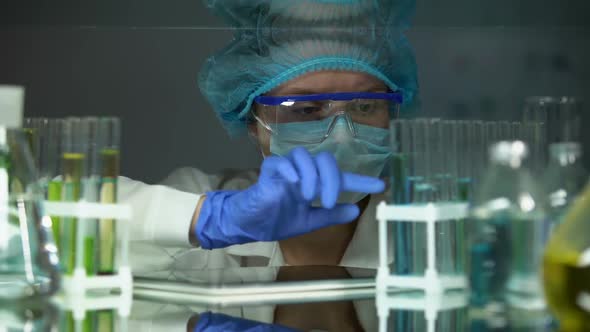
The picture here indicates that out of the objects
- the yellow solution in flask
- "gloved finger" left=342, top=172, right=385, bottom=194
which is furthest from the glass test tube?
the yellow solution in flask

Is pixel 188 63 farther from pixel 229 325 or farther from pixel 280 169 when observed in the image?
pixel 229 325

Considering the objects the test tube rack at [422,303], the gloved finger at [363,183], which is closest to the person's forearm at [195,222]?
the gloved finger at [363,183]

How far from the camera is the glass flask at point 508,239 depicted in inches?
37.3

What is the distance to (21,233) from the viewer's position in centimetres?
102

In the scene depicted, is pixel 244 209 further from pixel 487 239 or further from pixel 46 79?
pixel 46 79

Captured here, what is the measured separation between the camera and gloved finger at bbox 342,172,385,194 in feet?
4.61

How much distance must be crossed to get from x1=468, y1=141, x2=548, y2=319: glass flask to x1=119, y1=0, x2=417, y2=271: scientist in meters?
0.60

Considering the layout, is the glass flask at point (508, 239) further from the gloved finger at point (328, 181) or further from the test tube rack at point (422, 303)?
the gloved finger at point (328, 181)

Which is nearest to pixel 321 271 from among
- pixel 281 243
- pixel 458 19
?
pixel 281 243

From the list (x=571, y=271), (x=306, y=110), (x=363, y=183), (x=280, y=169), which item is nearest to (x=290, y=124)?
(x=306, y=110)

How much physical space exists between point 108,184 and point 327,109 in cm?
91

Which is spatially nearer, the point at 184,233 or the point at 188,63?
the point at 184,233

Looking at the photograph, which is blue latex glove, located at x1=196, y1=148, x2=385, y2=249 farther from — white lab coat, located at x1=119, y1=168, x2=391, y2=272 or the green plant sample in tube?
the green plant sample in tube

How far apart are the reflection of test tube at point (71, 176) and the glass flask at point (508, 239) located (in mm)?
642
